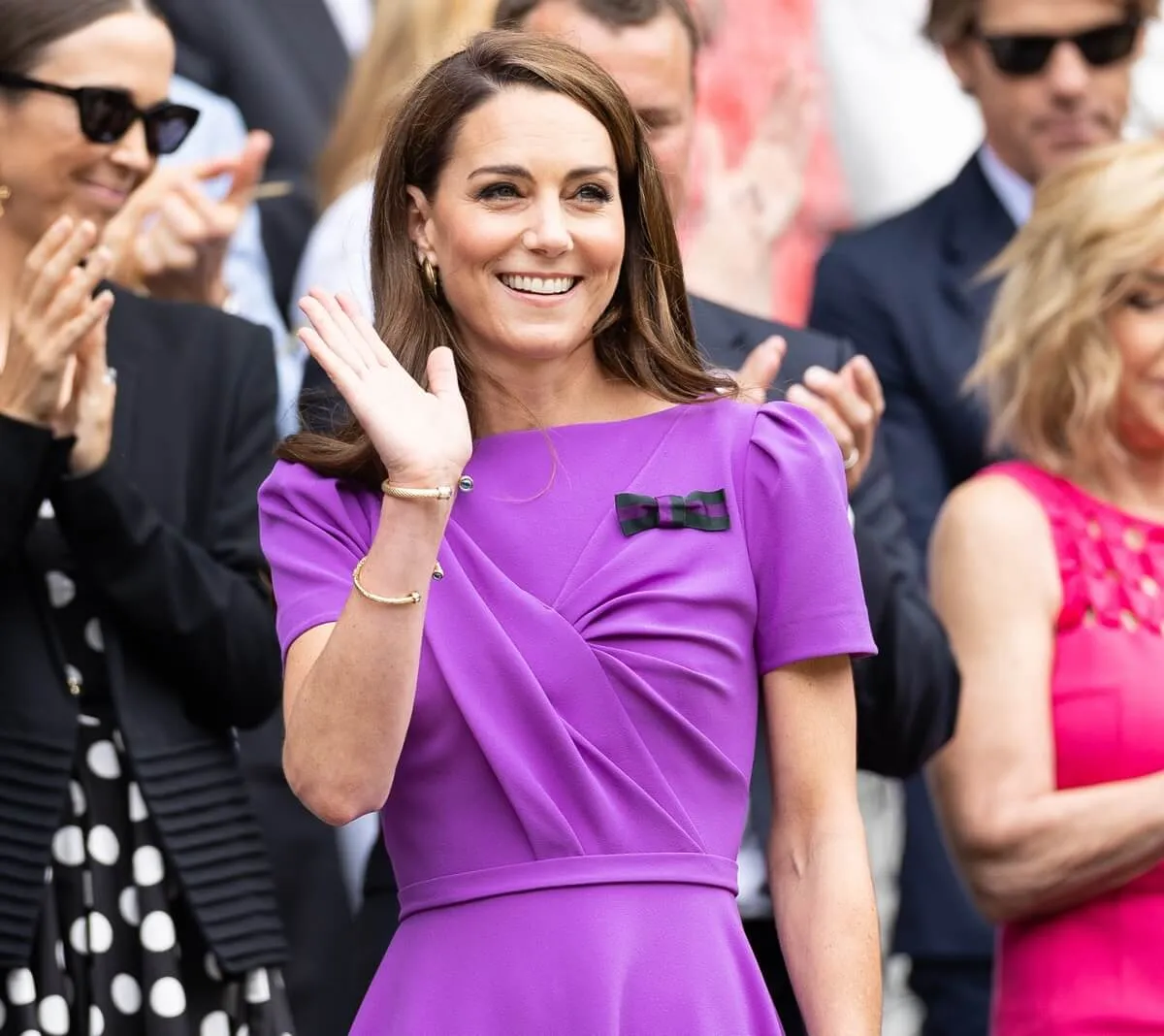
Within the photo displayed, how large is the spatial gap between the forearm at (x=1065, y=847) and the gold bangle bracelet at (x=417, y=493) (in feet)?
5.14

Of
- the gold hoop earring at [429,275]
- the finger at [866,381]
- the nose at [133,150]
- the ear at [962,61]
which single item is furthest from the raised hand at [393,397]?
the ear at [962,61]

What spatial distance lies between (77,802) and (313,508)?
3.05 ft

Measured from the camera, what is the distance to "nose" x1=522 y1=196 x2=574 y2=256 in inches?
131

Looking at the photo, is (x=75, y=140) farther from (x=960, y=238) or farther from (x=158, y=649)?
(x=960, y=238)

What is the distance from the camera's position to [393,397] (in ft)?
10.3

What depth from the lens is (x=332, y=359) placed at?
3172 millimetres

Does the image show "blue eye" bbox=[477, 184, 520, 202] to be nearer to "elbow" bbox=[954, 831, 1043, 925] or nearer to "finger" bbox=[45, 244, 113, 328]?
"finger" bbox=[45, 244, 113, 328]

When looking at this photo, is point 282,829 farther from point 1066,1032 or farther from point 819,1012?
point 819,1012

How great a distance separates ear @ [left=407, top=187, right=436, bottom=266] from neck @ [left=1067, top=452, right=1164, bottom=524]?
5.10 feet

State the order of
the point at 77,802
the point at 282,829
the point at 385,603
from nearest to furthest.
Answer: the point at 385,603 < the point at 77,802 < the point at 282,829

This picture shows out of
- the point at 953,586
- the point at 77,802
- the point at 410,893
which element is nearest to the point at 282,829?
the point at 77,802

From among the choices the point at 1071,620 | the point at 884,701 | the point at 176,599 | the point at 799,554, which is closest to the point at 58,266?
the point at 176,599

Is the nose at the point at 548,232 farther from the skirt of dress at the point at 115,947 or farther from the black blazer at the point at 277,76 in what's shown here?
the black blazer at the point at 277,76

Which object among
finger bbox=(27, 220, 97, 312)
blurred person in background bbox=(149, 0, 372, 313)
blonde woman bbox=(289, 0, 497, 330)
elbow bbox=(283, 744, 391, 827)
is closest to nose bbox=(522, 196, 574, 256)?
elbow bbox=(283, 744, 391, 827)
